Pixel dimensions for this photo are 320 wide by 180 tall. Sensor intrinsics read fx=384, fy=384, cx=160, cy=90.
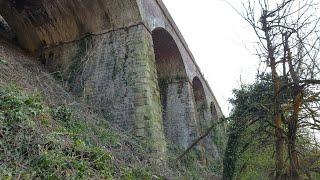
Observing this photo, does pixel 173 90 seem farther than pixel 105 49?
Yes

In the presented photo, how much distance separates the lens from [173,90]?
13586 mm

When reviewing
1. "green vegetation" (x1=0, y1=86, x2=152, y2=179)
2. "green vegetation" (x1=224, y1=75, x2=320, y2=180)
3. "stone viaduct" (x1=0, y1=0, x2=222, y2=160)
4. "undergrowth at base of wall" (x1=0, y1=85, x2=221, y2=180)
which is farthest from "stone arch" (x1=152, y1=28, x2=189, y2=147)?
"green vegetation" (x1=0, y1=86, x2=152, y2=179)

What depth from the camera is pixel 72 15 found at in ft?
32.3

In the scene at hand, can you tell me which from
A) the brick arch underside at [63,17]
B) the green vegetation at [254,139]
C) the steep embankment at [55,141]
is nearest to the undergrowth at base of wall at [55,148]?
the steep embankment at [55,141]

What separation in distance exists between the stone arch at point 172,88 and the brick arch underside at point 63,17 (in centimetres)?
301

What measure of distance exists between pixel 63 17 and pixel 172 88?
16.6 ft

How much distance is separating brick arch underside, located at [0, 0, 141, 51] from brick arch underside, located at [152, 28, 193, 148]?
9.54 ft

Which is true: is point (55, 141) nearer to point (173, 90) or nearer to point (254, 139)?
point (254, 139)

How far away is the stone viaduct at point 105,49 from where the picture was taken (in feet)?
28.6

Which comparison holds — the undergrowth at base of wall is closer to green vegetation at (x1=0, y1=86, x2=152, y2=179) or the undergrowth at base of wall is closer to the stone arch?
green vegetation at (x1=0, y1=86, x2=152, y2=179)

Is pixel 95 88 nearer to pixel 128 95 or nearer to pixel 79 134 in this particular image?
pixel 128 95

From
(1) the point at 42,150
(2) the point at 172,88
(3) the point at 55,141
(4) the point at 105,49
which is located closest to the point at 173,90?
(2) the point at 172,88

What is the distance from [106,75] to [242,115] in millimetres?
3655

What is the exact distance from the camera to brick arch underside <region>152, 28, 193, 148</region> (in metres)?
12.7
